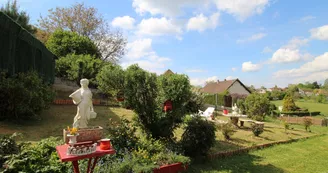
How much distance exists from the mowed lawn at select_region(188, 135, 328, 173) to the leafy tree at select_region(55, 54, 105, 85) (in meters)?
14.2

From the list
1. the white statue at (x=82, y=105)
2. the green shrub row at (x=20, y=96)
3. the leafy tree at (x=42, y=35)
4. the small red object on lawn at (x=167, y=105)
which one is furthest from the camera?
the leafy tree at (x=42, y=35)

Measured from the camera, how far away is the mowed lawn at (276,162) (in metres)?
6.30

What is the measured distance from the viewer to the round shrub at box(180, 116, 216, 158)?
639 cm

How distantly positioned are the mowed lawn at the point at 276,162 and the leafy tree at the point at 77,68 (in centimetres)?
1424

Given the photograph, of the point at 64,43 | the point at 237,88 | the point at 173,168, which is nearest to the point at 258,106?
the point at 173,168

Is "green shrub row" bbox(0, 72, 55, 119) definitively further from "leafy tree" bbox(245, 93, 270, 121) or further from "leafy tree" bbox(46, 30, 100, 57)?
"leafy tree" bbox(245, 93, 270, 121)

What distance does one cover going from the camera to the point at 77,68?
18.8m

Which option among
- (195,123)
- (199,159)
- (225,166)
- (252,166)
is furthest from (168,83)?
(252,166)

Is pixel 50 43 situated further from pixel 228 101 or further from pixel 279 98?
pixel 279 98

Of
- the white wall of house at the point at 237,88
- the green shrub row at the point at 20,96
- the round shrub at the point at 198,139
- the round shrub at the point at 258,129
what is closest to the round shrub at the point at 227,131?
the round shrub at the point at 258,129

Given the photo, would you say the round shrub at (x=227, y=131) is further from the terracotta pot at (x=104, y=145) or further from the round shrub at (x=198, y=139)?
the terracotta pot at (x=104, y=145)

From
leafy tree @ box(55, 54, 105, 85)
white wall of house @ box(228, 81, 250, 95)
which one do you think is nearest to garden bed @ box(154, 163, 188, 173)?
leafy tree @ box(55, 54, 105, 85)

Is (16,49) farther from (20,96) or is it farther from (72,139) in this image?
(72,139)

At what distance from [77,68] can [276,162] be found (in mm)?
17109
